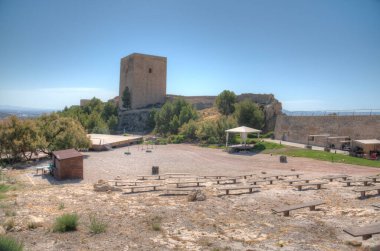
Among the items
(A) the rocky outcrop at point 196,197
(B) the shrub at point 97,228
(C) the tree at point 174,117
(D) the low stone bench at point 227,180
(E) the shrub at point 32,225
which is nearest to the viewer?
(B) the shrub at point 97,228

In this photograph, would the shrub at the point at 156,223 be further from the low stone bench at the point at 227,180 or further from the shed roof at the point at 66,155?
the shed roof at the point at 66,155

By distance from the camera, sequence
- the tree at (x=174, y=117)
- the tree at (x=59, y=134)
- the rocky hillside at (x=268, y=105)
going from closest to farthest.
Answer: the tree at (x=59, y=134) → the rocky hillside at (x=268, y=105) → the tree at (x=174, y=117)

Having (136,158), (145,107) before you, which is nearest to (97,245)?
(136,158)

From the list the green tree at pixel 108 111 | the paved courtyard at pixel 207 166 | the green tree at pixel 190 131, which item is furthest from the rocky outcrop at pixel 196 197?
the green tree at pixel 108 111

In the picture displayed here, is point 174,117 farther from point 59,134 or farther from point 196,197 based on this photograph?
point 196,197

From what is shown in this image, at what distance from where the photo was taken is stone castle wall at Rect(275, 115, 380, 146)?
995 inches

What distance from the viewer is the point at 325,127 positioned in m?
29.7

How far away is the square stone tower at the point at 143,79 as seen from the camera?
60.0 metres

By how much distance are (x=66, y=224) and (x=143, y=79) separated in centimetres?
5519

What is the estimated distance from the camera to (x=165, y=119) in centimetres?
4738

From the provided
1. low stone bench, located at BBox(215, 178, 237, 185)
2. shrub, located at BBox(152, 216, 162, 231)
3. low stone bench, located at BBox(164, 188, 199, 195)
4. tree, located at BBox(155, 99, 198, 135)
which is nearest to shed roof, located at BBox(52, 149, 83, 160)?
low stone bench, located at BBox(164, 188, 199, 195)

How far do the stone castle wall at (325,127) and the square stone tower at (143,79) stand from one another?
31.6 meters

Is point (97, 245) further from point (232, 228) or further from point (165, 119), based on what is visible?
point (165, 119)

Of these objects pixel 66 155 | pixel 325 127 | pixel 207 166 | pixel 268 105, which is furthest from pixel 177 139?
pixel 66 155
